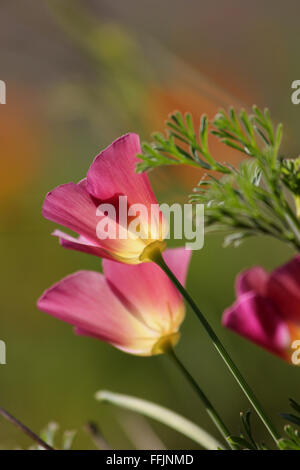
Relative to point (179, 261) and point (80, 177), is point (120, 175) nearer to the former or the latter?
point (179, 261)

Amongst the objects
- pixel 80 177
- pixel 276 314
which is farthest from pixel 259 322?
pixel 80 177

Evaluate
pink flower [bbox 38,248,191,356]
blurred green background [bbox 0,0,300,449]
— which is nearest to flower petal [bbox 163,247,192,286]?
pink flower [bbox 38,248,191,356]

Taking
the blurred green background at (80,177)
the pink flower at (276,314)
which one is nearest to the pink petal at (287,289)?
the pink flower at (276,314)

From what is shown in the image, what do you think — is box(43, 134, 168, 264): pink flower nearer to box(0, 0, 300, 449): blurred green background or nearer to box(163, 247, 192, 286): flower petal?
box(163, 247, 192, 286): flower petal

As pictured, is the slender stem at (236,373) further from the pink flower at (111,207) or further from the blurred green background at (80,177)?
the blurred green background at (80,177)

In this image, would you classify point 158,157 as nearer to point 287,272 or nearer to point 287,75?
point 287,272

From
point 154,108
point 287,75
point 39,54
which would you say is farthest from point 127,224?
point 39,54
